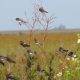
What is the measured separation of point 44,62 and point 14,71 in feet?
2.06

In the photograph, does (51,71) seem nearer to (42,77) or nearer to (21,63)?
(42,77)

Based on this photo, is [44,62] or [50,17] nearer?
[50,17]

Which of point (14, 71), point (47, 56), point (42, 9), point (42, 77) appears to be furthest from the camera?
point (14, 71)

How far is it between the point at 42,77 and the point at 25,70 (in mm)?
178

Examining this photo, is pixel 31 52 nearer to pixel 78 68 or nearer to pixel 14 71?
pixel 14 71

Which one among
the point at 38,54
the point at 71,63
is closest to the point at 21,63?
the point at 38,54

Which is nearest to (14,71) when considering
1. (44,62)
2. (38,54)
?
(44,62)

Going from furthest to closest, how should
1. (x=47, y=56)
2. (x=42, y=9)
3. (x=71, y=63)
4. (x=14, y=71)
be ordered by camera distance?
(x=71, y=63), (x=14, y=71), (x=47, y=56), (x=42, y=9)

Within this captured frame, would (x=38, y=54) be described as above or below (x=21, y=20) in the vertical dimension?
below

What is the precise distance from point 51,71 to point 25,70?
9.8 inches

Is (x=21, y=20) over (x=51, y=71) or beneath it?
over

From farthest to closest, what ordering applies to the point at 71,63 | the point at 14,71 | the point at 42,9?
the point at 71,63
the point at 14,71
the point at 42,9

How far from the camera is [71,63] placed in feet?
19.4

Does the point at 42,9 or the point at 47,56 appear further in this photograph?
the point at 47,56
